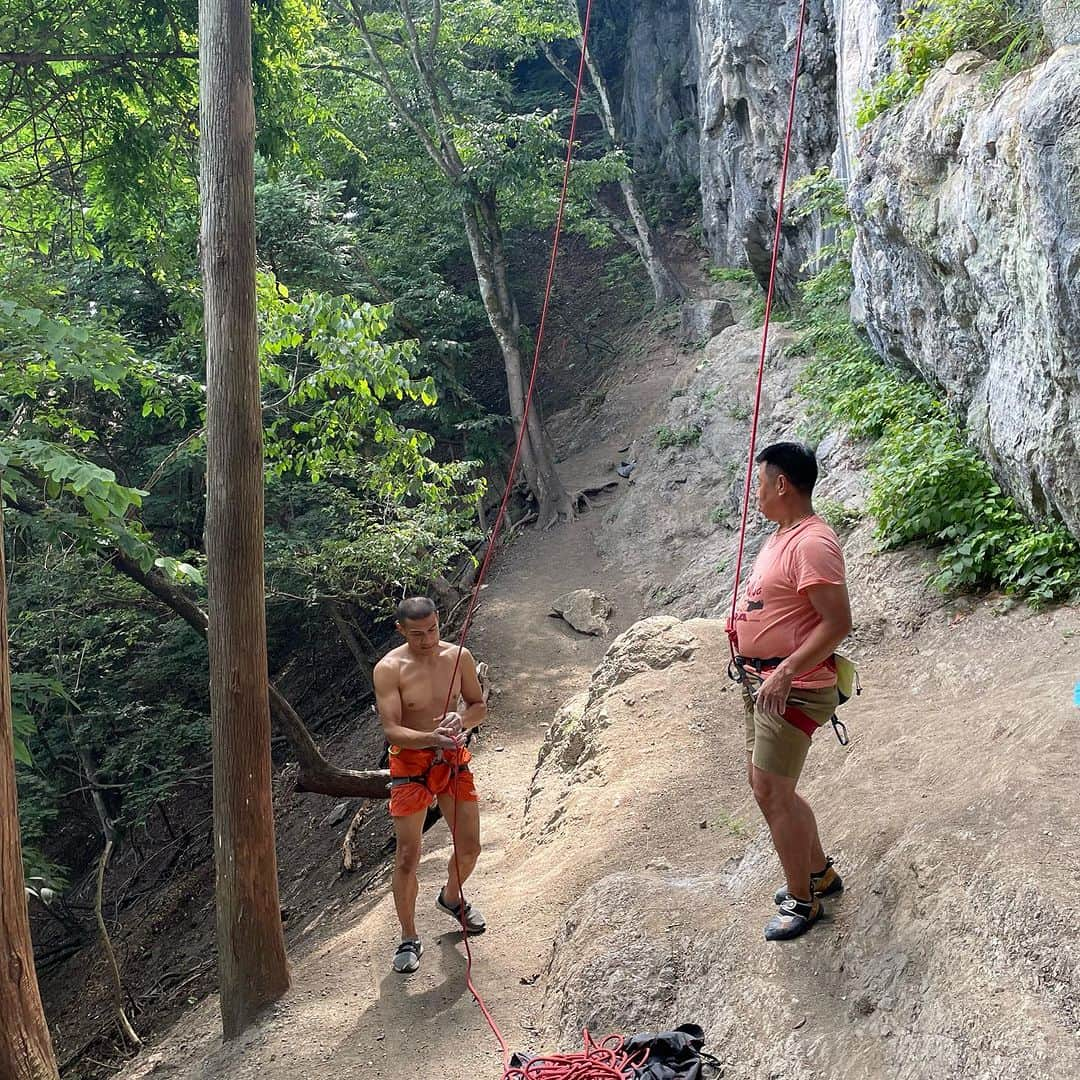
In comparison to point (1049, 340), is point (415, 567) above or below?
below

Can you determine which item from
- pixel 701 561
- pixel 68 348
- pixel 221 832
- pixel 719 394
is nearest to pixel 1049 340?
pixel 221 832

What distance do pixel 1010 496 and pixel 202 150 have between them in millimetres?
5603

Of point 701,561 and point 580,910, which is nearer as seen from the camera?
point 580,910

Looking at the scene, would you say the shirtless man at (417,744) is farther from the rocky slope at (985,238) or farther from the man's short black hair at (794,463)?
the rocky slope at (985,238)

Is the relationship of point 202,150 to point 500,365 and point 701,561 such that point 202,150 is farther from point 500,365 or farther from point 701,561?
point 500,365

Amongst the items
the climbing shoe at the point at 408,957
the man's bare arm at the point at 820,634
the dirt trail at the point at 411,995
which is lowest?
Answer: the dirt trail at the point at 411,995

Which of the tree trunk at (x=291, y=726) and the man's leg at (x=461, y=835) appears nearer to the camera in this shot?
the man's leg at (x=461, y=835)

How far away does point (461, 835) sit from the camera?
5289mm

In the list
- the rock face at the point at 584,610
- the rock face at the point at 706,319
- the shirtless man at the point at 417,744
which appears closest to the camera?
the shirtless man at the point at 417,744

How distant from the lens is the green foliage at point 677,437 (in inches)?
666

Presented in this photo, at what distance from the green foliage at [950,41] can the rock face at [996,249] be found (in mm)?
161

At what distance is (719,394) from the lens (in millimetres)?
17078

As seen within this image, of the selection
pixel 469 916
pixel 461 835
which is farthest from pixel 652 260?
pixel 469 916

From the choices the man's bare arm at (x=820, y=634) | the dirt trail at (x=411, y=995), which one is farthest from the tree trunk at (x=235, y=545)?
the man's bare arm at (x=820, y=634)
